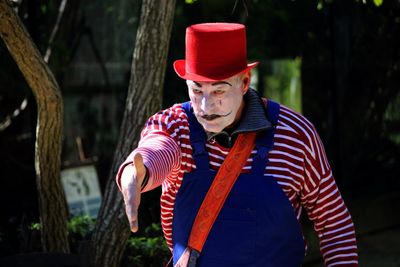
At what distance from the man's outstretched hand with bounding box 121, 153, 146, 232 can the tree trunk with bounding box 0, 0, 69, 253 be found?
2.13 m

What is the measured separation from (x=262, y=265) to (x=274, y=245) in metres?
0.08

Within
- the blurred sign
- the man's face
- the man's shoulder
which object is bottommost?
the blurred sign

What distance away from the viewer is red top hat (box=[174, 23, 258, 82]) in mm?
2944

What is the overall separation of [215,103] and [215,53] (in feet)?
0.61

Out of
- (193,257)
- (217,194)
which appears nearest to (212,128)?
(217,194)

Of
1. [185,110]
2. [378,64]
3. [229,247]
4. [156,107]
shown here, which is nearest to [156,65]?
[156,107]

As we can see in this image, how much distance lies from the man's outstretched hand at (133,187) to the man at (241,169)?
0.99 ft

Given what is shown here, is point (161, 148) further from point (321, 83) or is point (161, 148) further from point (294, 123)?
point (321, 83)

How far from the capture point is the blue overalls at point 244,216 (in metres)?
2.92

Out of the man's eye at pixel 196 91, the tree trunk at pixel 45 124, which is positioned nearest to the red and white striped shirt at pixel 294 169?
the man's eye at pixel 196 91

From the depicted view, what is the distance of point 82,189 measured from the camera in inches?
274

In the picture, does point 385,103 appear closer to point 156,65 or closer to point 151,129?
point 156,65

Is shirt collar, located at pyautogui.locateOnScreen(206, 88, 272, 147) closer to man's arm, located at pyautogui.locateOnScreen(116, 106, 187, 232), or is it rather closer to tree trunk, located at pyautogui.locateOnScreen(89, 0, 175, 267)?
man's arm, located at pyautogui.locateOnScreen(116, 106, 187, 232)

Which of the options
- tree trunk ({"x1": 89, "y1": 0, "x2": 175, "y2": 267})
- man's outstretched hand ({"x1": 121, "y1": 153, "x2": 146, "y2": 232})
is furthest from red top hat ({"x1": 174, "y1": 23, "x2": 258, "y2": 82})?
tree trunk ({"x1": 89, "y1": 0, "x2": 175, "y2": 267})
